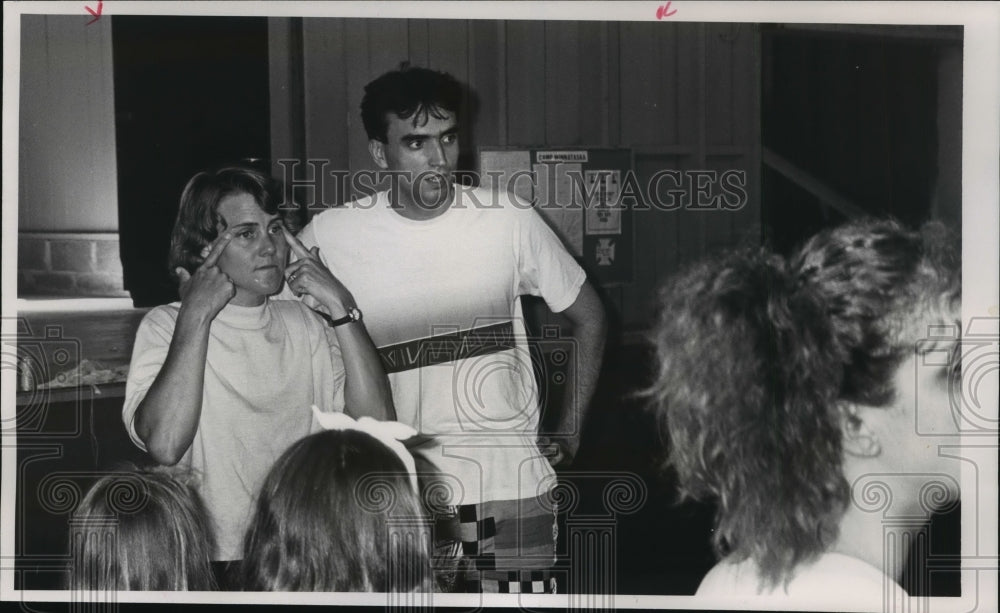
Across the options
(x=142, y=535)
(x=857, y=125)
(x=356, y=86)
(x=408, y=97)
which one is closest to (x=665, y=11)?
(x=857, y=125)

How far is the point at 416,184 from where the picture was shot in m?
3.17

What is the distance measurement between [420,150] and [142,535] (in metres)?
1.57

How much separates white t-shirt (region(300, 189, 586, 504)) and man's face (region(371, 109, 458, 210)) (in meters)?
0.10

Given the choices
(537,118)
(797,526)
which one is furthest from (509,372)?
(797,526)

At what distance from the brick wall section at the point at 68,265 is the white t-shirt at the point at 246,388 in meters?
0.19

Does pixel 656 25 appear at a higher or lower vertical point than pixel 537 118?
higher

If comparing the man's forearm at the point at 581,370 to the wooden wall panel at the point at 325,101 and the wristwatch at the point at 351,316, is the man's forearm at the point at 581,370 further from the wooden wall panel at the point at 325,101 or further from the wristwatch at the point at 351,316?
the wooden wall panel at the point at 325,101

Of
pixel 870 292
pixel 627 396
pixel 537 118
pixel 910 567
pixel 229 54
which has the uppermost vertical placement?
pixel 229 54

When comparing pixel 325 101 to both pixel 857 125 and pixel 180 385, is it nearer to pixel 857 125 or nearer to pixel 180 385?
pixel 180 385

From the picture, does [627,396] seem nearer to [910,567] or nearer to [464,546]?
[464,546]

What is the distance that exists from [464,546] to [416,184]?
1.20m

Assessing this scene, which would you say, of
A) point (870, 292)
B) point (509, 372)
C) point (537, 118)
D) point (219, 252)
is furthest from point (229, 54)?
point (870, 292)

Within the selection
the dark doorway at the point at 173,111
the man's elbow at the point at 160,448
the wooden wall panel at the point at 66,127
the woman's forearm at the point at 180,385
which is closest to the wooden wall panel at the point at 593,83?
the dark doorway at the point at 173,111

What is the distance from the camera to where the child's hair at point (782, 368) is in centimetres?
312
